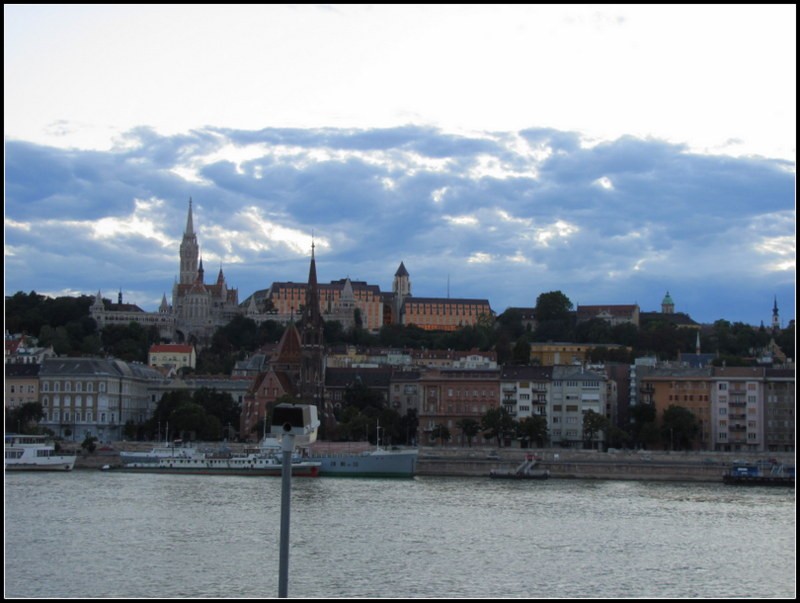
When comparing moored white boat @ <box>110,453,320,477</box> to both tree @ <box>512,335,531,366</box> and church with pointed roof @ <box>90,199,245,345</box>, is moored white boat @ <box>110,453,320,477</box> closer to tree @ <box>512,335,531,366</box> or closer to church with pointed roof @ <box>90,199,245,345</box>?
tree @ <box>512,335,531,366</box>

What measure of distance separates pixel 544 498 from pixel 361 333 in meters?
98.9

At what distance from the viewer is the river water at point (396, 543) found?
2717cm

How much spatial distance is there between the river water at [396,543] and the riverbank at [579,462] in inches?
527

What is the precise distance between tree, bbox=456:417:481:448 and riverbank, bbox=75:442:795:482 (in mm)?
6881

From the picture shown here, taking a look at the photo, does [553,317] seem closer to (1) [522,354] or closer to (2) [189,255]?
(1) [522,354]

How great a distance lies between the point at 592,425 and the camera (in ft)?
277

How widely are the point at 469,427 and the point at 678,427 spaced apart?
45.0ft

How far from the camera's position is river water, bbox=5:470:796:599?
27.2 m

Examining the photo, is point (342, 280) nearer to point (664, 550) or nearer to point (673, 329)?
point (673, 329)

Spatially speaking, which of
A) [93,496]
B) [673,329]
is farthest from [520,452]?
[673,329]

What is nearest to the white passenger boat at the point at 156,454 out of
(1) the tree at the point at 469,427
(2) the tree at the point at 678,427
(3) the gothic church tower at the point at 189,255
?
(1) the tree at the point at 469,427

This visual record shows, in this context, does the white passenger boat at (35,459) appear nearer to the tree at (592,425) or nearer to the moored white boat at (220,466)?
the moored white boat at (220,466)

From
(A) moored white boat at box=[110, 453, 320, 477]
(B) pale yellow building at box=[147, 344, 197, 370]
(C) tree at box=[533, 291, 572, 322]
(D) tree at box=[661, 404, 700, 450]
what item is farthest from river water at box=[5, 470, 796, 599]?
(C) tree at box=[533, 291, 572, 322]

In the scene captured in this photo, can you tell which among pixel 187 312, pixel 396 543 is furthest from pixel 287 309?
pixel 396 543
